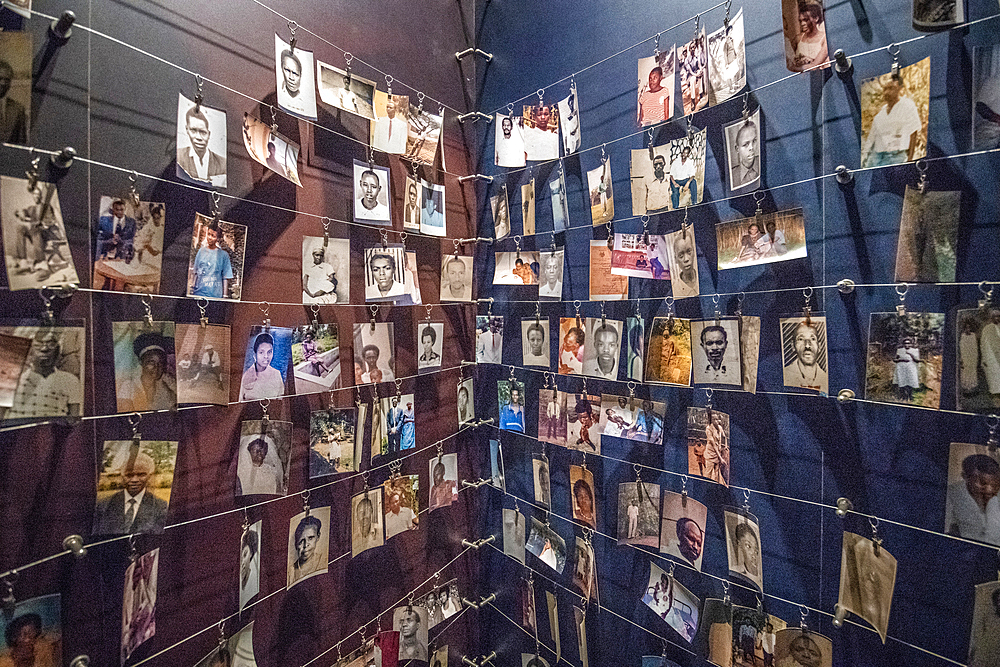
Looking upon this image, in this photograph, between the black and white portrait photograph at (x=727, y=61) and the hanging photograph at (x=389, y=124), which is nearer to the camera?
the black and white portrait photograph at (x=727, y=61)

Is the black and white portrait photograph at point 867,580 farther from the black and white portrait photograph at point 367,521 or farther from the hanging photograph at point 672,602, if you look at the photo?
the black and white portrait photograph at point 367,521

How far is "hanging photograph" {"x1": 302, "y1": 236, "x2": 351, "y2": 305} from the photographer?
120 centimetres

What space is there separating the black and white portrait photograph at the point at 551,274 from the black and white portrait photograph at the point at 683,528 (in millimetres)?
613

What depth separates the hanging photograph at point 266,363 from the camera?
42.9 inches

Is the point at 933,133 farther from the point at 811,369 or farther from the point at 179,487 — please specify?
the point at 179,487

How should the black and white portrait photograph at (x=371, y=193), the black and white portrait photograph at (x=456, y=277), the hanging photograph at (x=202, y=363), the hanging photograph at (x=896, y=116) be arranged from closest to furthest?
the hanging photograph at (x=896, y=116) < the hanging photograph at (x=202, y=363) < the black and white portrait photograph at (x=371, y=193) < the black and white portrait photograph at (x=456, y=277)

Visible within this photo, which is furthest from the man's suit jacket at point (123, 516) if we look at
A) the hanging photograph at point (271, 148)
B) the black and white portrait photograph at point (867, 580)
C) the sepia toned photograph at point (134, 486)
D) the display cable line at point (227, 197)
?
the black and white portrait photograph at point (867, 580)

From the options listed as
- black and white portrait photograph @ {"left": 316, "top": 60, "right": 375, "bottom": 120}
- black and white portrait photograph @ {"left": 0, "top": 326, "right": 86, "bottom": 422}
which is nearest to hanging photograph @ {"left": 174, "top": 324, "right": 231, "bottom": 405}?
black and white portrait photograph @ {"left": 0, "top": 326, "right": 86, "bottom": 422}

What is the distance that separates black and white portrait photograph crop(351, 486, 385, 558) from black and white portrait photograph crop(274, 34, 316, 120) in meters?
0.95

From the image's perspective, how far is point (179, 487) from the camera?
1.00 metres

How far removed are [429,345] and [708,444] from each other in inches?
32.0

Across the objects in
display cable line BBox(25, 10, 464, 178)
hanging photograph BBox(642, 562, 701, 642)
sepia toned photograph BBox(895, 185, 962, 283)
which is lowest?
hanging photograph BBox(642, 562, 701, 642)

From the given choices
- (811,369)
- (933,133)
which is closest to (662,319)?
(811,369)

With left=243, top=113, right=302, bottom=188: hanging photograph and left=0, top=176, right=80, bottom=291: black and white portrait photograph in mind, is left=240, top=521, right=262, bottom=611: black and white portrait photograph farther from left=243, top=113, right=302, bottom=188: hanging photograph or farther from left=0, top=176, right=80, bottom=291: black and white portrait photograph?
left=243, top=113, right=302, bottom=188: hanging photograph
